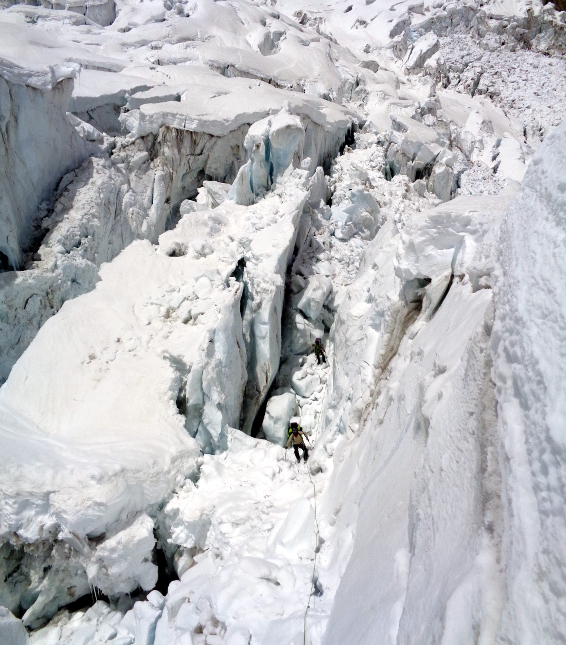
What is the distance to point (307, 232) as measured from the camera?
26.7ft

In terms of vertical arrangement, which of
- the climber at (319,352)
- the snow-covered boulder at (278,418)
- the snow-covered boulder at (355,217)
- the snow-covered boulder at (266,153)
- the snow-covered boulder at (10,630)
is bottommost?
the snow-covered boulder at (278,418)

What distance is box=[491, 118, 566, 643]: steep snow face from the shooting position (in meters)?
1.10

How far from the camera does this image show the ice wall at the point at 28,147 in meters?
5.88

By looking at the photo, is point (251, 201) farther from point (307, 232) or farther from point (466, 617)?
point (466, 617)

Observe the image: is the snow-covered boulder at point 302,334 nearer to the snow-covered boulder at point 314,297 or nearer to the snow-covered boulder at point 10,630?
the snow-covered boulder at point 314,297

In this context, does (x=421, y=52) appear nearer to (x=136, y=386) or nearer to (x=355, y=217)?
(x=355, y=217)

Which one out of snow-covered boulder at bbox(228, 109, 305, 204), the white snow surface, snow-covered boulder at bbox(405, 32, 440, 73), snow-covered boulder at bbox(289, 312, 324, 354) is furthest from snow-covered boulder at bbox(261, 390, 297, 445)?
snow-covered boulder at bbox(405, 32, 440, 73)

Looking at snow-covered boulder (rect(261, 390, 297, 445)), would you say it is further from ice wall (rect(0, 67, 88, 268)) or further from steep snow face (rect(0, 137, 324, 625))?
ice wall (rect(0, 67, 88, 268))

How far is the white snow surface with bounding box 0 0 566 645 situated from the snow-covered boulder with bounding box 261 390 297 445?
0.04 m

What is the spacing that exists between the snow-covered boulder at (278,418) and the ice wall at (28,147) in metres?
4.27

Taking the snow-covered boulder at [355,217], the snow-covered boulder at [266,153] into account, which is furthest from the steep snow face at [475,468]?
the snow-covered boulder at [266,153]

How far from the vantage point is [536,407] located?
51.8 inches

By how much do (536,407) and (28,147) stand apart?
24.8ft

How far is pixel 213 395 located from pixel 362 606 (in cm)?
342
